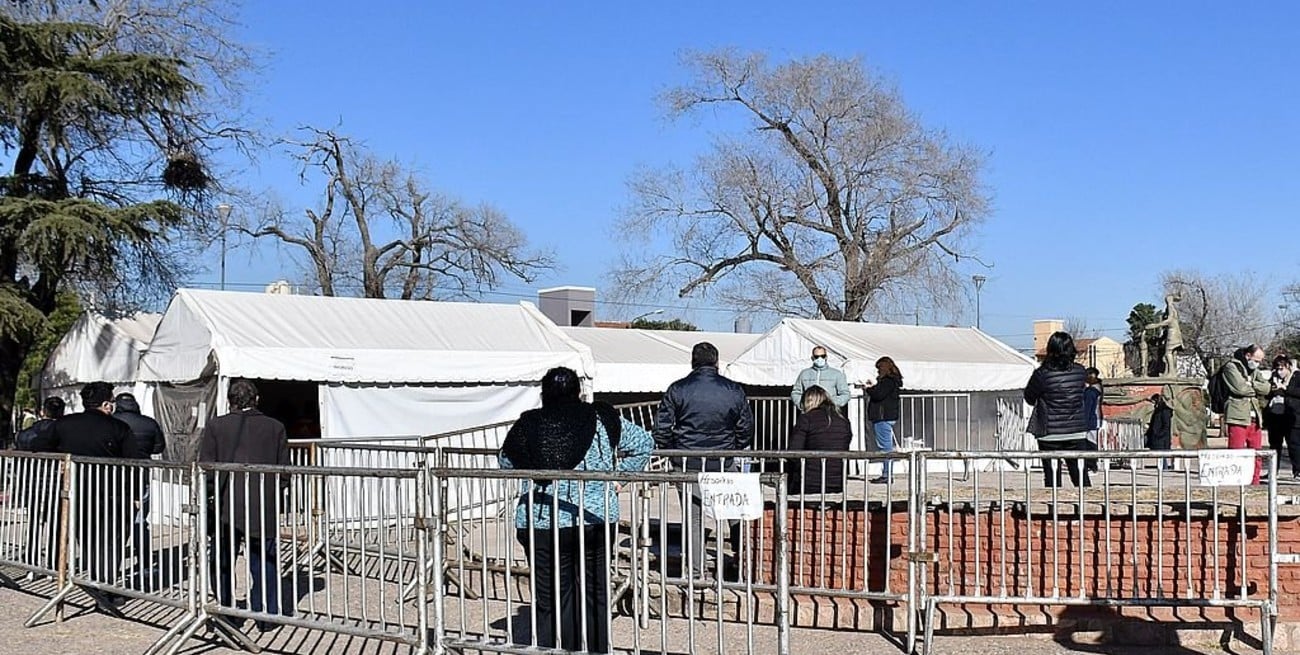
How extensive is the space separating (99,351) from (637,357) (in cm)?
789

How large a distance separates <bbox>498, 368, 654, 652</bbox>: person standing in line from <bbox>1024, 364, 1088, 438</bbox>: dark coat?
170 inches

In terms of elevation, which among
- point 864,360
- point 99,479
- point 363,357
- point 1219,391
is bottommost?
point 99,479

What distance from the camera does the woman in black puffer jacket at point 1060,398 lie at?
10102mm

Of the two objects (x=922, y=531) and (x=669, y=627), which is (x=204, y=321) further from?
(x=922, y=531)

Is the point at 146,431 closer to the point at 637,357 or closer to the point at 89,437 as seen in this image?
the point at 89,437

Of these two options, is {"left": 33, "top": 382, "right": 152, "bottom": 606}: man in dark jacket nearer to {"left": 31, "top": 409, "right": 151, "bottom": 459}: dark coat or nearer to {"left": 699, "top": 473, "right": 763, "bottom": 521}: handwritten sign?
{"left": 31, "top": 409, "right": 151, "bottom": 459}: dark coat

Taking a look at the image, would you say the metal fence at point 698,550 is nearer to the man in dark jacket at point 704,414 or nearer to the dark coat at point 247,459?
the dark coat at point 247,459

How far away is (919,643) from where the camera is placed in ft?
26.4

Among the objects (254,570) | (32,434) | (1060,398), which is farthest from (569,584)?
(32,434)

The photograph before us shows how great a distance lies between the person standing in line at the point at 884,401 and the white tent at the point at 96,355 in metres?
9.12

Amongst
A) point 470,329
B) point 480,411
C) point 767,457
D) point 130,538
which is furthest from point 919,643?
point 470,329

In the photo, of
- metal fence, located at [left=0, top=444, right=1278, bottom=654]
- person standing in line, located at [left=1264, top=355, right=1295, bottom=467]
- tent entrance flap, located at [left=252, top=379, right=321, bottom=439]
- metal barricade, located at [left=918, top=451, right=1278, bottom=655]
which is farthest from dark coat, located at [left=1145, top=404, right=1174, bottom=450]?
tent entrance flap, located at [left=252, top=379, right=321, bottom=439]

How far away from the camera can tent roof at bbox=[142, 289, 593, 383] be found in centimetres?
1493

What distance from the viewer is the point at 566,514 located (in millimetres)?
6863
